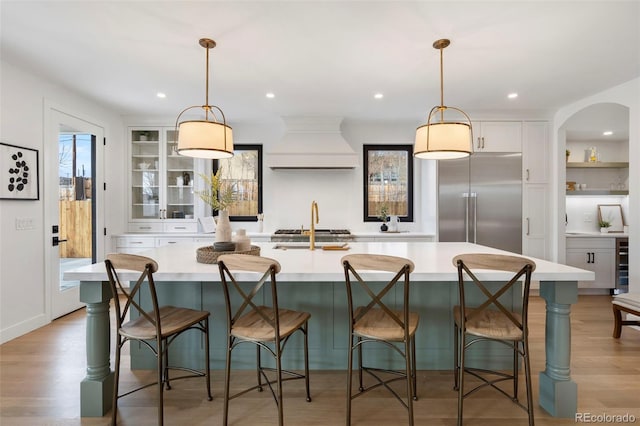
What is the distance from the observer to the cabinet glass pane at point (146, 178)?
16.3 ft

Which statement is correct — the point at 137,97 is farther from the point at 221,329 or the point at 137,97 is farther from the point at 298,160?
the point at 221,329

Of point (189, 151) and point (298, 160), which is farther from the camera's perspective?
point (298, 160)

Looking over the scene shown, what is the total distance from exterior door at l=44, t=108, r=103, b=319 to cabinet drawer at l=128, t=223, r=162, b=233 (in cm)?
61

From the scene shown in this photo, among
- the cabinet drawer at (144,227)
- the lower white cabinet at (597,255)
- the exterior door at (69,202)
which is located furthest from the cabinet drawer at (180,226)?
the lower white cabinet at (597,255)

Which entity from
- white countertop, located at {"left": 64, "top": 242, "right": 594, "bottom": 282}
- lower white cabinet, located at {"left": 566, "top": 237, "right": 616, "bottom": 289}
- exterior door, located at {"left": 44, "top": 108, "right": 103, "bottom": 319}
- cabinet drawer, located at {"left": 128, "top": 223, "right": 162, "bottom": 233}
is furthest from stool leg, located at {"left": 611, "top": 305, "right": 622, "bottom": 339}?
exterior door, located at {"left": 44, "top": 108, "right": 103, "bottom": 319}

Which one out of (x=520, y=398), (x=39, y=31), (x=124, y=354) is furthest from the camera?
(x=124, y=354)

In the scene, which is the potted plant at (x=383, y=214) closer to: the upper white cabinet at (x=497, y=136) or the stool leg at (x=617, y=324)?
the upper white cabinet at (x=497, y=136)

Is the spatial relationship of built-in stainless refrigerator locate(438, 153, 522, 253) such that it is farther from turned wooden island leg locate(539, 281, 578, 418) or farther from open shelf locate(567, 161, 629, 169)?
turned wooden island leg locate(539, 281, 578, 418)

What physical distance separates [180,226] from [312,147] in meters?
2.31

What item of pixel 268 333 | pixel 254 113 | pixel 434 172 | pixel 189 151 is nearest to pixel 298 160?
pixel 254 113

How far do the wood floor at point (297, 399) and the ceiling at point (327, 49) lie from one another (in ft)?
8.33

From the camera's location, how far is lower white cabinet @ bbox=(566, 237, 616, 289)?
4.61m

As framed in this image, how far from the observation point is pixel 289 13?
7.38ft

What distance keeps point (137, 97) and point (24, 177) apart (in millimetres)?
1464
